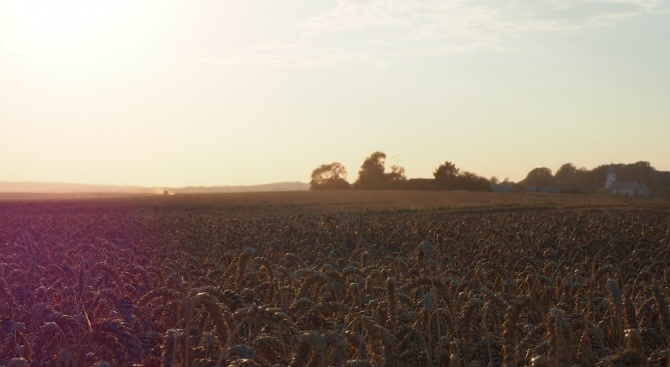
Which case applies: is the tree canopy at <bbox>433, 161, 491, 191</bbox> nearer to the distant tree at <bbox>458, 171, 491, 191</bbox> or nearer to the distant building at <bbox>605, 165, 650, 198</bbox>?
the distant tree at <bbox>458, 171, 491, 191</bbox>

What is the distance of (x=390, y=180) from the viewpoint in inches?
5094

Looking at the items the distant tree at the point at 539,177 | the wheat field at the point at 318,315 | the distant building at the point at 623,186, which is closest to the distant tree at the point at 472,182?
the distant building at the point at 623,186

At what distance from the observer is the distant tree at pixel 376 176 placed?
417 ft

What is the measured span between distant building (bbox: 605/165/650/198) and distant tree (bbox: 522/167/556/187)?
17.0 meters

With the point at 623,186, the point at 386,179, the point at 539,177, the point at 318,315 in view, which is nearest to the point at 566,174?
the point at 539,177

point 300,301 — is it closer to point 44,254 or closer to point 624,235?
point 44,254

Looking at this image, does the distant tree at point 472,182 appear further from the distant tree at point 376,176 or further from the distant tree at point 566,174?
the distant tree at point 566,174

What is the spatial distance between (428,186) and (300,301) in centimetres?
10630

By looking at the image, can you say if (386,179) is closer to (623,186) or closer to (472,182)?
(472,182)

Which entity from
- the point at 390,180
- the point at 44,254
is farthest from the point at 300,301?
the point at 390,180

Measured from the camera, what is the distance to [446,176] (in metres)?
116

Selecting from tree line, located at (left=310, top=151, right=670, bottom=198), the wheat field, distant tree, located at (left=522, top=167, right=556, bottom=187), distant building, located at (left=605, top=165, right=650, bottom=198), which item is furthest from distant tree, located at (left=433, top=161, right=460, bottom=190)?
the wheat field

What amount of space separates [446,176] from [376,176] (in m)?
16.6

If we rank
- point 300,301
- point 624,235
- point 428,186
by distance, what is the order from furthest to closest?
1. point 428,186
2. point 624,235
3. point 300,301
